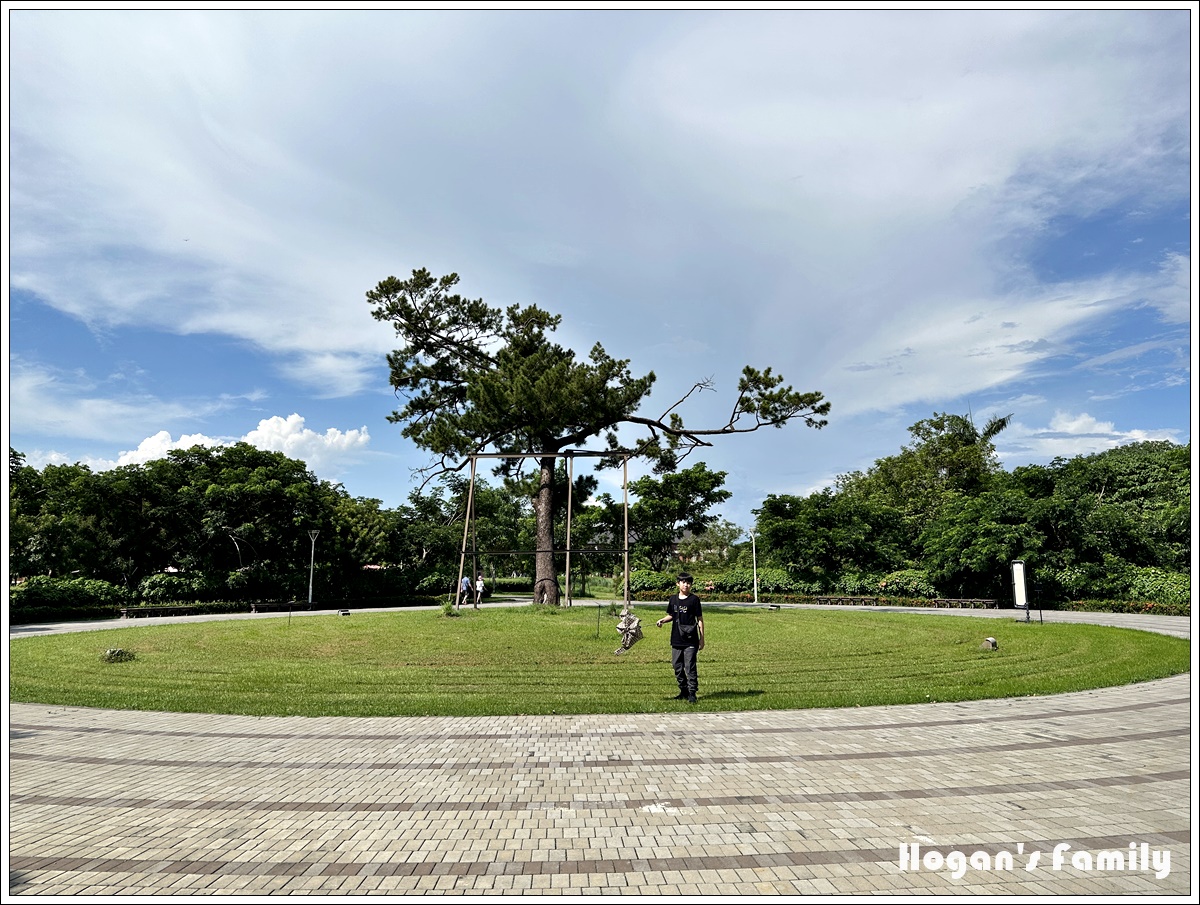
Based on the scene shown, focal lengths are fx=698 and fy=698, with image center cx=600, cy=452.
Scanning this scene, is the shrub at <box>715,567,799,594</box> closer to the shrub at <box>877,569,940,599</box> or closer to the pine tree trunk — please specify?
the shrub at <box>877,569,940,599</box>

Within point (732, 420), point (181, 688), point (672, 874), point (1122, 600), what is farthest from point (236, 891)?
point (1122, 600)

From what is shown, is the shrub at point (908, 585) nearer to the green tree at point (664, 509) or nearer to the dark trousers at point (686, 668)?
the green tree at point (664, 509)

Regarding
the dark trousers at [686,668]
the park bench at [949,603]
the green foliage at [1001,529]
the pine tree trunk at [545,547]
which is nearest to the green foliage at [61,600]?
the pine tree trunk at [545,547]

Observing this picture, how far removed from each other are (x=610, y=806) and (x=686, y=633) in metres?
4.13

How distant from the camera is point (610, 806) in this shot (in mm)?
5395

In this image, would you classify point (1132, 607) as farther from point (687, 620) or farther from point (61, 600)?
point (61, 600)

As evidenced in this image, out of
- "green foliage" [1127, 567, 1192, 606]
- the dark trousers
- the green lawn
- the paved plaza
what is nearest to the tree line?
"green foliage" [1127, 567, 1192, 606]

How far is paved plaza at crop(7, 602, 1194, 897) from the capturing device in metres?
4.18

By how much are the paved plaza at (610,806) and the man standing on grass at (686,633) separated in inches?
37.8

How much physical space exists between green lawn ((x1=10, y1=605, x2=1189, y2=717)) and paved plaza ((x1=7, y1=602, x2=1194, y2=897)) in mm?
1334

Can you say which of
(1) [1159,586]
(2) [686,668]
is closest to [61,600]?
(2) [686,668]

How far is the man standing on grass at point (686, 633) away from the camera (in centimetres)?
934

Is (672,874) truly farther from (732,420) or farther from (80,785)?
(732,420)

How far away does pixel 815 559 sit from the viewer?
41844 mm
